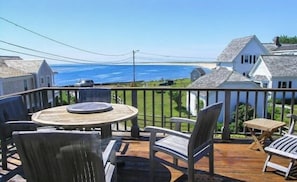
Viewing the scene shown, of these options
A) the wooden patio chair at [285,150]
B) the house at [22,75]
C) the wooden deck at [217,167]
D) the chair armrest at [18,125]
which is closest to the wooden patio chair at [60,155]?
the chair armrest at [18,125]

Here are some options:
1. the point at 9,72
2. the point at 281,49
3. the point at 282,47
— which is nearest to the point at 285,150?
the point at 9,72

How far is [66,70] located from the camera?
219ft

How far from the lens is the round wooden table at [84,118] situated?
2.29 m

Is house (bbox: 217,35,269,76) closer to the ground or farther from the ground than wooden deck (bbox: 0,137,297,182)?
farther from the ground

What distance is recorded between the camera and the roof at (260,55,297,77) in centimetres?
1957

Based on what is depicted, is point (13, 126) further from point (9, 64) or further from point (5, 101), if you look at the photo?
point (9, 64)

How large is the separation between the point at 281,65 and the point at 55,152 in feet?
73.5

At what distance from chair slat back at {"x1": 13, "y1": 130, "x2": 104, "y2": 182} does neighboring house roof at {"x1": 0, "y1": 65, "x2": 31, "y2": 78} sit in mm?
15024

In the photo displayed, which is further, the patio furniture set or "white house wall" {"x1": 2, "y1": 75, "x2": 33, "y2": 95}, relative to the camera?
"white house wall" {"x1": 2, "y1": 75, "x2": 33, "y2": 95}

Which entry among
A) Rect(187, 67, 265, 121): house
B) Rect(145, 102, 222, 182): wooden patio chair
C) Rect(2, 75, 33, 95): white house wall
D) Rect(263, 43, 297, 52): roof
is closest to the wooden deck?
Rect(145, 102, 222, 182): wooden patio chair

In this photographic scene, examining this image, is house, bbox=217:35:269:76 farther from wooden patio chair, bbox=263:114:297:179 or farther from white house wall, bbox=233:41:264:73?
wooden patio chair, bbox=263:114:297:179

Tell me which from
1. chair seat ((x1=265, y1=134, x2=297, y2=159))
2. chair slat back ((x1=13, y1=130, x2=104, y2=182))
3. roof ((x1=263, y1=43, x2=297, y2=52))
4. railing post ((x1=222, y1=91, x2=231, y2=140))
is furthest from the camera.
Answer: roof ((x1=263, y1=43, x2=297, y2=52))

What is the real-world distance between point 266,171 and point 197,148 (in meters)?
1.14

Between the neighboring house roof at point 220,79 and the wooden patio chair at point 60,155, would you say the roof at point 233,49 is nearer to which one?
the neighboring house roof at point 220,79
